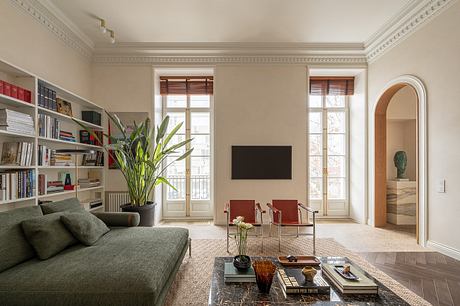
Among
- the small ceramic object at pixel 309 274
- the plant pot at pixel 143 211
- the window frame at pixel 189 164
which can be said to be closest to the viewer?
the small ceramic object at pixel 309 274

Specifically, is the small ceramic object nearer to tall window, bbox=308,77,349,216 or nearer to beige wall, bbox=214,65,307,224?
beige wall, bbox=214,65,307,224

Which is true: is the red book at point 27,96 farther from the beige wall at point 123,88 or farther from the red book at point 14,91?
the beige wall at point 123,88

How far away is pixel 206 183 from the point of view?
5.11 metres

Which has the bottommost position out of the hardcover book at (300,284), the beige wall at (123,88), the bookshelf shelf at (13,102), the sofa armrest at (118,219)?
the hardcover book at (300,284)

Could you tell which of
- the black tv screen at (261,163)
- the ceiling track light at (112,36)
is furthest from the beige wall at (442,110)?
the ceiling track light at (112,36)

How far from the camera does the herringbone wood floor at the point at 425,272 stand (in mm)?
2227

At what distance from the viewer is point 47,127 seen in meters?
2.97

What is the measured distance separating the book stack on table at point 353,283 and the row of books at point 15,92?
3.49 m

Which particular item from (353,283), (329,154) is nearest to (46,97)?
(353,283)

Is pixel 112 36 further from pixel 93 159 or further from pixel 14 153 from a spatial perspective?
pixel 14 153

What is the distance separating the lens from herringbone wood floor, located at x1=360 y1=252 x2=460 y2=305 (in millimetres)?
2227

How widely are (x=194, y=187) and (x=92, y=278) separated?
11.6 feet

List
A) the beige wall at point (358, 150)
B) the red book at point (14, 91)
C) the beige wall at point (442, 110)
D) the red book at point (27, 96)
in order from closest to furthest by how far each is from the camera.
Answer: the red book at point (14, 91) → the red book at point (27, 96) → the beige wall at point (442, 110) → the beige wall at point (358, 150)

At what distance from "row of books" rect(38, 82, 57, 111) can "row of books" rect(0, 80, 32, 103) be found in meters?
0.15
